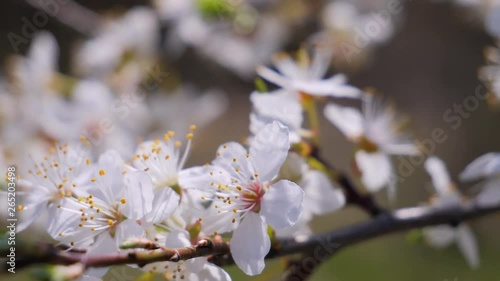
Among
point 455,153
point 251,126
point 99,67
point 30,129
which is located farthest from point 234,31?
point 455,153

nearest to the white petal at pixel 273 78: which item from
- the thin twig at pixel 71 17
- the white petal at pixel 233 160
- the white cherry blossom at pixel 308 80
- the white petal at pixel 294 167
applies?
the white cherry blossom at pixel 308 80

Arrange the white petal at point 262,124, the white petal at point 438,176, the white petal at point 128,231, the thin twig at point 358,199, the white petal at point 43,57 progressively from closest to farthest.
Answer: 1. the white petal at point 128,231
2. the white petal at point 262,124
3. the thin twig at point 358,199
4. the white petal at point 438,176
5. the white petal at point 43,57

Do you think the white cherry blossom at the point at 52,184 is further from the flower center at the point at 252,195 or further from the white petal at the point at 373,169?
the white petal at the point at 373,169

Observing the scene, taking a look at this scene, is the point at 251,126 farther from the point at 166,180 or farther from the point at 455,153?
the point at 455,153

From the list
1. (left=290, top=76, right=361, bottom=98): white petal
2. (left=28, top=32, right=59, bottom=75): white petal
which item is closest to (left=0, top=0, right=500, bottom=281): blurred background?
(left=28, top=32, right=59, bottom=75): white petal

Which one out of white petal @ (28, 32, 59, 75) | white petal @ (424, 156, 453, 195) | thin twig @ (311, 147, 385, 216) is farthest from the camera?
white petal @ (28, 32, 59, 75)

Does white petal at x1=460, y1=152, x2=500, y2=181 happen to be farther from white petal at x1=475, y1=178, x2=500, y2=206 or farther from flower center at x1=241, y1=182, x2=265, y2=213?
flower center at x1=241, y1=182, x2=265, y2=213

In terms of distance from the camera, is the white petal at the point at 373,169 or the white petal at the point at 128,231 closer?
the white petal at the point at 128,231

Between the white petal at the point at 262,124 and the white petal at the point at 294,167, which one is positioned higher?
the white petal at the point at 262,124
